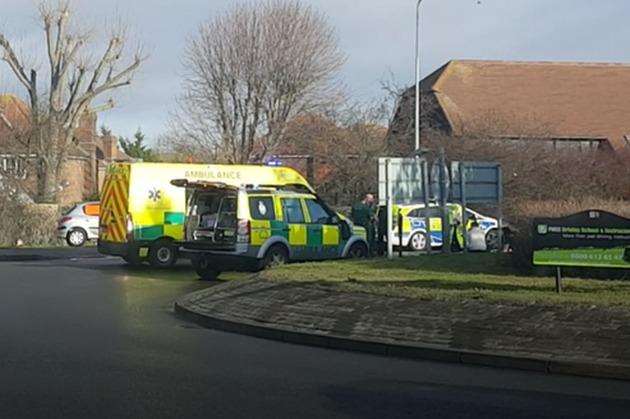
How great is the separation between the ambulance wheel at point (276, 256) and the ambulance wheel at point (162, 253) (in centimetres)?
377

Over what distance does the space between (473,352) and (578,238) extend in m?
3.22

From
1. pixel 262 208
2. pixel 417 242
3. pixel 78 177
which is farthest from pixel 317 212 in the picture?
pixel 78 177

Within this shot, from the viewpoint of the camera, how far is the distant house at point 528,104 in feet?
137

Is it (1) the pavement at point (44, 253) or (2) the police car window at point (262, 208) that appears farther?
(1) the pavement at point (44, 253)

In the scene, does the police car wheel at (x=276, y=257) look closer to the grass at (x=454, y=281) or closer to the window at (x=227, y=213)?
the window at (x=227, y=213)

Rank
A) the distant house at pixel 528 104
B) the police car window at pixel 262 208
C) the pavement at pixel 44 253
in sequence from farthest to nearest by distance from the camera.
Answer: the distant house at pixel 528 104
the pavement at pixel 44 253
the police car window at pixel 262 208

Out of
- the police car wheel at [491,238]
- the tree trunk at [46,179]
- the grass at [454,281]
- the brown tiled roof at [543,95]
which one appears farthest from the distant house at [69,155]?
the grass at [454,281]

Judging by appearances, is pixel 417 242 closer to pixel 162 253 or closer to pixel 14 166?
pixel 162 253

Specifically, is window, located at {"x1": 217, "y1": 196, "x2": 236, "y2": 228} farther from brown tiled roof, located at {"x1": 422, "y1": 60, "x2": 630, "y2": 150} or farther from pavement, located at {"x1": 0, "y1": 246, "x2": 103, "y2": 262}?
brown tiled roof, located at {"x1": 422, "y1": 60, "x2": 630, "y2": 150}

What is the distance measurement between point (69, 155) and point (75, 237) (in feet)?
66.6

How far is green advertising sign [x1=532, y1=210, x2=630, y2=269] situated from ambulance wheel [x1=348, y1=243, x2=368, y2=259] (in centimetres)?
844

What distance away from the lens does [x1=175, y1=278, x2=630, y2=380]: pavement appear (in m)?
9.41

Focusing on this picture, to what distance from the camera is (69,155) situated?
50.8m

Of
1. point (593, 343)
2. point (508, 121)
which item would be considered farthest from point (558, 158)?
point (593, 343)
